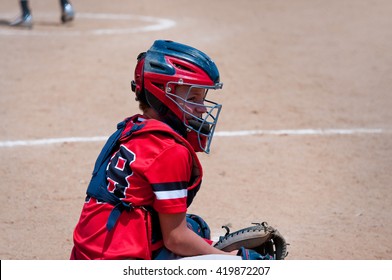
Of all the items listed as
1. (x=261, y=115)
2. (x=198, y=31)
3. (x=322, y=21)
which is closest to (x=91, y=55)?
(x=198, y=31)

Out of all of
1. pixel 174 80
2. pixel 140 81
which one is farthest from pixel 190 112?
pixel 140 81

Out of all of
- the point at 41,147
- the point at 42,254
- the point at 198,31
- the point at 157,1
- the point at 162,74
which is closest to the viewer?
the point at 162,74

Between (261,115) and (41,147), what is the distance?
250 centimetres

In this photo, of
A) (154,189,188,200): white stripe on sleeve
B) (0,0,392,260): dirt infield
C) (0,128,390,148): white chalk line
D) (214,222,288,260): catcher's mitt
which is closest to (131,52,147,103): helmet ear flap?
(154,189,188,200): white stripe on sleeve

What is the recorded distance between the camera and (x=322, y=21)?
1199cm

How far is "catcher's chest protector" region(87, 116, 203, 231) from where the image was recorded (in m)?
3.28

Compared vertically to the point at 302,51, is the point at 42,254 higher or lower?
higher

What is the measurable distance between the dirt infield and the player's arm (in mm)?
1745

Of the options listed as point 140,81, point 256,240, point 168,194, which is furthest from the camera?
point 256,240

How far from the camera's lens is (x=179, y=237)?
3283 mm

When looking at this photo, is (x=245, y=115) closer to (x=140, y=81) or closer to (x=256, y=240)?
(x=256, y=240)

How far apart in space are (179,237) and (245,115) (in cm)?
457

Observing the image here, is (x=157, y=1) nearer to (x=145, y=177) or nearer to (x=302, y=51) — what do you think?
(x=302, y=51)
